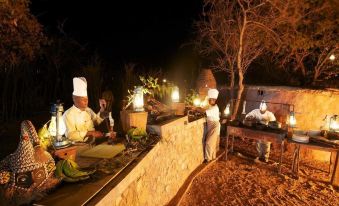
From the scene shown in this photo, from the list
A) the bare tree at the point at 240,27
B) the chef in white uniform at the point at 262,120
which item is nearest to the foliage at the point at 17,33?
the bare tree at the point at 240,27

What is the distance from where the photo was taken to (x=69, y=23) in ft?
58.8

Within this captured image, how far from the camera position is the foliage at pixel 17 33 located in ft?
21.0

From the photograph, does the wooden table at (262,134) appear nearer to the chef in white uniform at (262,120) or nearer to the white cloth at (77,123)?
the chef in white uniform at (262,120)

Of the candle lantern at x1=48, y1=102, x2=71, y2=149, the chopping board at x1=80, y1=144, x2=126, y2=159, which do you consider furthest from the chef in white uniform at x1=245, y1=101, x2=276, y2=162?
the candle lantern at x1=48, y1=102, x2=71, y2=149

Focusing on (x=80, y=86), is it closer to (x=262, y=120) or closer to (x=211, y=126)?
(x=211, y=126)

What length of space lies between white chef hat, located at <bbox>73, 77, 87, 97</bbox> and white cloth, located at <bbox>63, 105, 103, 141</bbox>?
27 centimetres

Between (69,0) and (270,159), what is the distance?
1618 cm

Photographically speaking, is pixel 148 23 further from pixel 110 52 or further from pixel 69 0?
pixel 69 0

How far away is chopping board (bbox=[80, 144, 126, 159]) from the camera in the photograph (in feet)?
12.5

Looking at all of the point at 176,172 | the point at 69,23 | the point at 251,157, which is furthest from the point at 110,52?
the point at 176,172

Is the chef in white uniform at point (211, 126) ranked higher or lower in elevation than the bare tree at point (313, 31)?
lower

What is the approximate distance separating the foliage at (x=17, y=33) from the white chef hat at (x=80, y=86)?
3496 mm

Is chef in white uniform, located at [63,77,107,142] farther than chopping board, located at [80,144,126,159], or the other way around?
chef in white uniform, located at [63,77,107,142]

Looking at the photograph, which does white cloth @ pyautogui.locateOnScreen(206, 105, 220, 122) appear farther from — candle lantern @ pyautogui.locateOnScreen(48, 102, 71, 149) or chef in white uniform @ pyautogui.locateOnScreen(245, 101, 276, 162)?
candle lantern @ pyautogui.locateOnScreen(48, 102, 71, 149)
